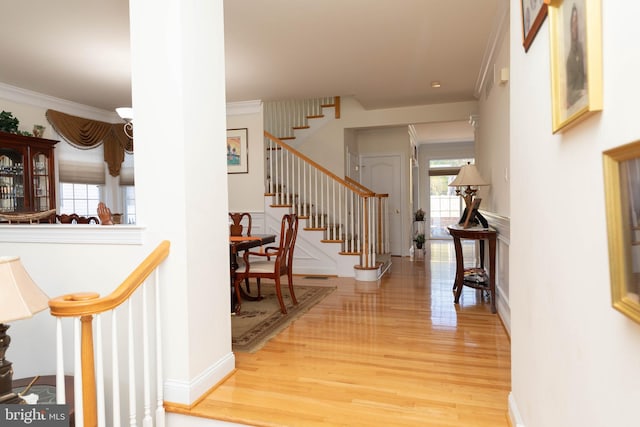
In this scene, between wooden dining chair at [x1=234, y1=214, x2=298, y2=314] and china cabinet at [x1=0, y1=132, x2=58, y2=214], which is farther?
china cabinet at [x1=0, y1=132, x2=58, y2=214]

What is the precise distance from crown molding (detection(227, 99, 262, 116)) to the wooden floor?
3682 mm

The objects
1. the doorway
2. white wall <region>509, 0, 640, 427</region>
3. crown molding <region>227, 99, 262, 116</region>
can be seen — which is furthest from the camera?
the doorway

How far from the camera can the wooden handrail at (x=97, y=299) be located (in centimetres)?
162

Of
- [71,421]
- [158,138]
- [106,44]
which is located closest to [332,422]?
[71,421]

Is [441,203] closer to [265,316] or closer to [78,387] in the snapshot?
[265,316]

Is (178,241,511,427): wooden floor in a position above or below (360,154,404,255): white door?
below

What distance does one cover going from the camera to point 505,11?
3.40 m

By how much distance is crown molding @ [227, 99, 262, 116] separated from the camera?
6480 millimetres

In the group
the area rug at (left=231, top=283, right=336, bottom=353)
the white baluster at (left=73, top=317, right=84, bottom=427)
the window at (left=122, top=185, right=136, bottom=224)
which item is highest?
the window at (left=122, top=185, right=136, bottom=224)

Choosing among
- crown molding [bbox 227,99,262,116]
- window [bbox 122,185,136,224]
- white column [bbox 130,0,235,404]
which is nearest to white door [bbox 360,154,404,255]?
crown molding [bbox 227,99,262,116]

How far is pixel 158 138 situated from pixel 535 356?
2.17m

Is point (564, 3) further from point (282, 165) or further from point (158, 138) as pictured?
point (282, 165)

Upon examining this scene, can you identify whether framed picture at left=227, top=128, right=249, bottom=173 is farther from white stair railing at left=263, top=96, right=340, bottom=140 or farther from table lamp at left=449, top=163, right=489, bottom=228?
table lamp at left=449, top=163, right=489, bottom=228

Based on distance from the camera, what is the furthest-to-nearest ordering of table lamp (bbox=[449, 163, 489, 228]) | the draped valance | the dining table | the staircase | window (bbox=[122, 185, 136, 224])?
window (bbox=[122, 185, 136, 224]) → the draped valance → the staircase → table lamp (bbox=[449, 163, 489, 228]) → the dining table
